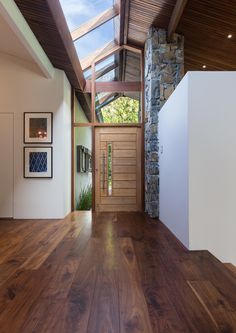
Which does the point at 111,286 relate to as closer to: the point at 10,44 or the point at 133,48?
the point at 10,44

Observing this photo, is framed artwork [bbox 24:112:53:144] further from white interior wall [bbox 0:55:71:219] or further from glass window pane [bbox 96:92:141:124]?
glass window pane [bbox 96:92:141:124]

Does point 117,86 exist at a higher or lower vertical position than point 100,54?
lower

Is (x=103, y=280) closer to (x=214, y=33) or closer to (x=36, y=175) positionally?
(x=36, y=175)

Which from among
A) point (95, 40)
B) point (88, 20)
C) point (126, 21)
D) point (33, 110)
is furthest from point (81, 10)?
point (33, 110)

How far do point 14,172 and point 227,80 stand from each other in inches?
162

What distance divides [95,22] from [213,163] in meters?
3.86

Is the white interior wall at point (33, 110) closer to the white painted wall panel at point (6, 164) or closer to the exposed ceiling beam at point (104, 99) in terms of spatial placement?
the white painted wall panel at point (6, 164)

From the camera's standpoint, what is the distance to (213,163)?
333 centimetres

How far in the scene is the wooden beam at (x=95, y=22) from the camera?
18.0 feet

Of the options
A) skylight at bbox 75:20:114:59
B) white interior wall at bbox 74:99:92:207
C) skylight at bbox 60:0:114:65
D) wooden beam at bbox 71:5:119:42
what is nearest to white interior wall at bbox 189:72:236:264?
skylight at bbox 60:0:114:65

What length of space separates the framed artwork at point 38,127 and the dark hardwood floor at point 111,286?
223cm

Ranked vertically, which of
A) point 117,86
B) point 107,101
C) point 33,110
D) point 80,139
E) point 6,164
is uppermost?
point 117,86

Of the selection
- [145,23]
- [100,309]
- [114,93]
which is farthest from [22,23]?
[100,309]

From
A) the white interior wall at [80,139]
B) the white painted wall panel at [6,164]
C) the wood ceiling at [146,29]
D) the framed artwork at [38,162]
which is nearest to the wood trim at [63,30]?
the wood ceiling at [146,29]
